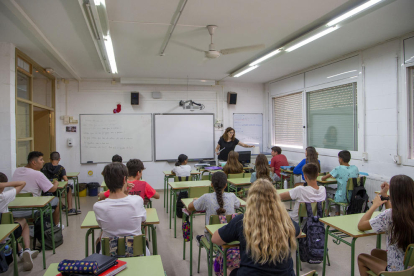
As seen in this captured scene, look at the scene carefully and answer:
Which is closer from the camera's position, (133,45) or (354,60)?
(133,45)

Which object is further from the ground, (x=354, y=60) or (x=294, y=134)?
(x=354, y=60)

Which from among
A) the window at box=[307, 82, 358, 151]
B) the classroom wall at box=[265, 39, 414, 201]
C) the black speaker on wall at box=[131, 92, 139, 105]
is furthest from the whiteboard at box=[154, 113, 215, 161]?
the classroom wall at box=[265, 39, 414, 201]

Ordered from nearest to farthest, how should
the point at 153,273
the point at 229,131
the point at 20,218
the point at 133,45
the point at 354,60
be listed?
the point at 153,273
the point at 20,218
the point at 133,45
the point at 354,60
the point at 229,131

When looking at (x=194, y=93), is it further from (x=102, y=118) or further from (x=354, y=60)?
(x=354, y=60)

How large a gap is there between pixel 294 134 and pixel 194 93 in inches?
110

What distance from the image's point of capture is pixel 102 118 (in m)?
6.89

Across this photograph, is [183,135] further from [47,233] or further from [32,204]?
[32,204]

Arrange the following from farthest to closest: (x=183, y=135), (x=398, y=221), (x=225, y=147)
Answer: (x=183, y=135), (x=225, y=147), (x=398, y=221)

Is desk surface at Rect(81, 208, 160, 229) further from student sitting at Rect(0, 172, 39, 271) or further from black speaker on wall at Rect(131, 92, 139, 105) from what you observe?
black speaker on wall at Rect(131, 92, 139, 105)

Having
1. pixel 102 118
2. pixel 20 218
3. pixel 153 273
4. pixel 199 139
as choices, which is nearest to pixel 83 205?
pixel 102 118

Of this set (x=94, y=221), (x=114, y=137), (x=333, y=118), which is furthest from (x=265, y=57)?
(x=114, y=137)

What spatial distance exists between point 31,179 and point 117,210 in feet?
7.08

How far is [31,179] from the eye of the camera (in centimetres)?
347

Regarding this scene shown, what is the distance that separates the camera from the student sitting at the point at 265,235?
1.50 metres
